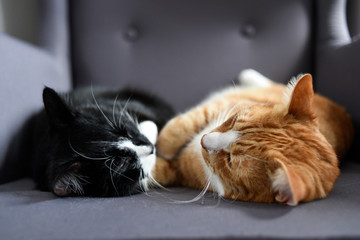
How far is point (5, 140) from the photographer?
3.73 ft

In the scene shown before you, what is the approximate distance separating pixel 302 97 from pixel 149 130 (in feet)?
2.07

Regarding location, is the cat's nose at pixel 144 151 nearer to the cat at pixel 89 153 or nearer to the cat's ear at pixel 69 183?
the cat at pixel 89 153

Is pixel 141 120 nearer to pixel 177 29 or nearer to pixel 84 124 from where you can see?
pixel 84 124

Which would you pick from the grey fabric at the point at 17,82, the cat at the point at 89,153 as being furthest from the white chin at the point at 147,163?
the grey fabric at the point at 17,82

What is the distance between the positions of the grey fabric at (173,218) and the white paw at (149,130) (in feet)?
1.09

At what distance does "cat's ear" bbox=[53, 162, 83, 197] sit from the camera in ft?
2.93

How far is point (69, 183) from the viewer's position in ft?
2.97

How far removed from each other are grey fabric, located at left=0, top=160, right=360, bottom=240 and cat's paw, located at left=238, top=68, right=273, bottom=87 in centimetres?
85

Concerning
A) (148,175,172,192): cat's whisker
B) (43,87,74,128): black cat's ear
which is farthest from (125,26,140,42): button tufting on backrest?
(148,175,172,192): cat's whisker

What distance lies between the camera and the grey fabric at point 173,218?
2.11 ft

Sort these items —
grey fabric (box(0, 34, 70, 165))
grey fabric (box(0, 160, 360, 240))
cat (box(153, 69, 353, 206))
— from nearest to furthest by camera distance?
grey fabric (box(0, 160, 360, 240))
cat (box(153, 69, 353, 206))
grey fabric (box(0, 34, 70, 165))

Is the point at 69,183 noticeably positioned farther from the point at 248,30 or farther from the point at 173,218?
the point at 248,30

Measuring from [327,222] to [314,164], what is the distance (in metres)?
0.20

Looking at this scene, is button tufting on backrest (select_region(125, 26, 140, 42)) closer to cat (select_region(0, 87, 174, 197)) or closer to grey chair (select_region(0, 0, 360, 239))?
grey chair (select_region(0, 0, 360, 239))
